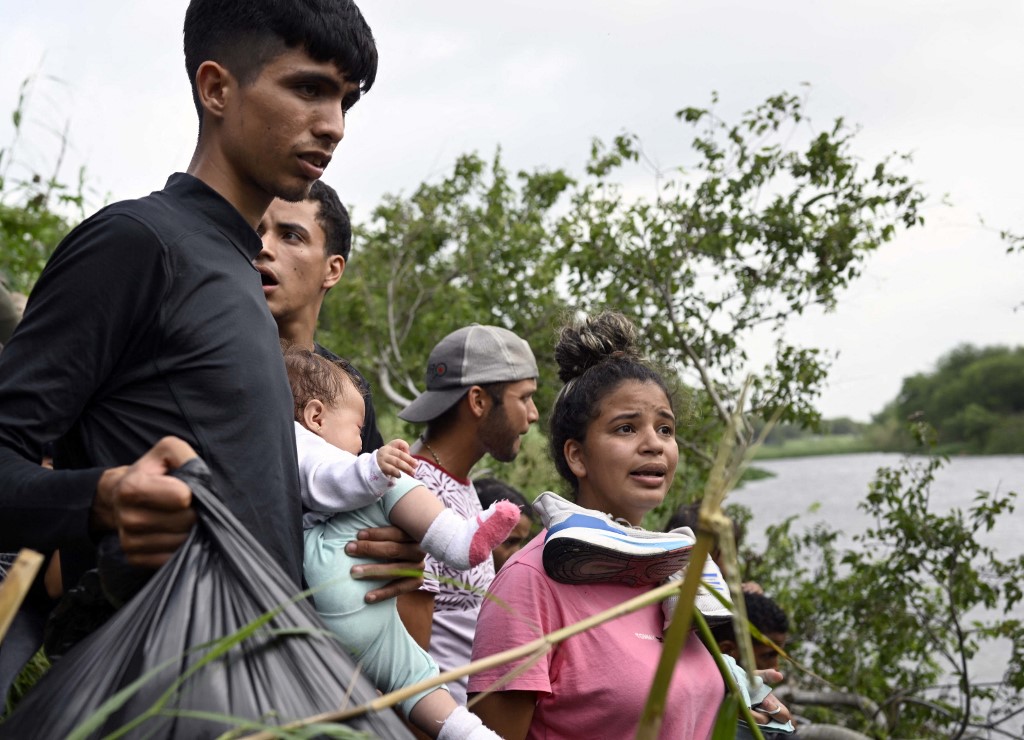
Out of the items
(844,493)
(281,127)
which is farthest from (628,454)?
(844,493)

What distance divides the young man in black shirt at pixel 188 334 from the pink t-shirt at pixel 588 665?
35.5 inches

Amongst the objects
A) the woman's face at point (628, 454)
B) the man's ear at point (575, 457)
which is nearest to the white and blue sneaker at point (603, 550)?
the woman's face at point (628, 454)

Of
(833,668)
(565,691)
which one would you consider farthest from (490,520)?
(833,668)

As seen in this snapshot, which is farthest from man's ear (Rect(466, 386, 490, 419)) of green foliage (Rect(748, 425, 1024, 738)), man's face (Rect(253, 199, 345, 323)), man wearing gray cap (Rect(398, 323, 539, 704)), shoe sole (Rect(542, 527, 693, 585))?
green foliage (Rect(748, 425, 1024, 738))

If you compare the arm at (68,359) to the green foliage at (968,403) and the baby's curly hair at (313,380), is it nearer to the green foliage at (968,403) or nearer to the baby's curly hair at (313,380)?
the baby's curly hair at (313,380)

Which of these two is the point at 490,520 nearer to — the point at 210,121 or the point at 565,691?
the point at 565,691

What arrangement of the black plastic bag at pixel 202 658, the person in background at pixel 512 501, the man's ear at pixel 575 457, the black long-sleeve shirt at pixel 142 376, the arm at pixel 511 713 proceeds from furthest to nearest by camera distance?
the person in background at pixel 512 501
the man's ear at pixel 575 457
the arm at pixel 511 713
the black long-sleeve shirt at pixel 142 376
the black plastic bag at pixel 202 658

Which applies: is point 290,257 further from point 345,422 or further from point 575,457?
point 575,457

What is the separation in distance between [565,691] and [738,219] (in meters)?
5.03

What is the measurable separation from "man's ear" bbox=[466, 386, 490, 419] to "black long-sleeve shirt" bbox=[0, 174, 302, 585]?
2102 millimetres

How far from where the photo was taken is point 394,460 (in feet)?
7.71

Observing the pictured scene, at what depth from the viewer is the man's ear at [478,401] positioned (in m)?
4.00

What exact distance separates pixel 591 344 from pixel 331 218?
823 mm

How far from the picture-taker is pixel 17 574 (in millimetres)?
1070
